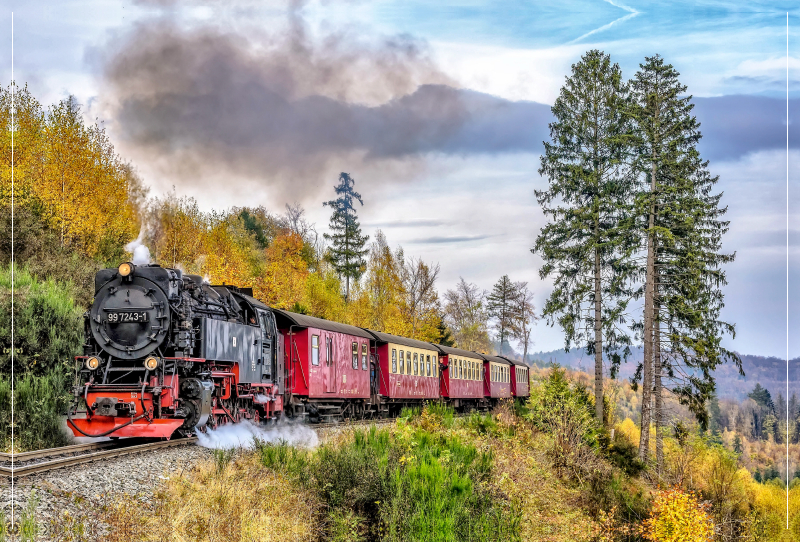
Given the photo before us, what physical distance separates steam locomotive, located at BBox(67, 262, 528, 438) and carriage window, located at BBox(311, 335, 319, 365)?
3 centimetres

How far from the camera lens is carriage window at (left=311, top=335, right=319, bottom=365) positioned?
1802 centimetres

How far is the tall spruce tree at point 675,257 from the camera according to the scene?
25.8 metres

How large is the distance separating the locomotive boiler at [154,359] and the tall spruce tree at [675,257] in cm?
1771

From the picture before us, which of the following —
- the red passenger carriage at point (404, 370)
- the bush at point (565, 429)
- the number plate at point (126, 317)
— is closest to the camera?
the number plate at point (126, 317)

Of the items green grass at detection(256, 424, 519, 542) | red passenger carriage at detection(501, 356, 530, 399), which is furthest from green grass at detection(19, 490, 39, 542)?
red passenger carriage at detection(501, 356, 530, 399)

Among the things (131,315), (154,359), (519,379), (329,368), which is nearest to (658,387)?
(329,368)

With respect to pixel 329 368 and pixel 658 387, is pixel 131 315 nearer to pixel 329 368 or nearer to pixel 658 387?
pixel 329 368

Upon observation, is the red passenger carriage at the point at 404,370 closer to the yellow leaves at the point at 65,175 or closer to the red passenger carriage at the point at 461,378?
the red passenger carriage at the point at 461,378

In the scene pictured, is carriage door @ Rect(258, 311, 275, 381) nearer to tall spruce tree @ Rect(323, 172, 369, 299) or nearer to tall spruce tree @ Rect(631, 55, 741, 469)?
tall spruce tree @ Rect(631, 55, 741, 469)

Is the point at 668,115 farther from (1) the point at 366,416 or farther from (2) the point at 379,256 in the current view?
(2) the point at 379,256

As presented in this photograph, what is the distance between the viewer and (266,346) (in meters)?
16.0

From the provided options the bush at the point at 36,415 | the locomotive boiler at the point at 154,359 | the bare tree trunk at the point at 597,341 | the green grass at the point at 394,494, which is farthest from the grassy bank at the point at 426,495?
the bare tree trunk at the point at 597,341

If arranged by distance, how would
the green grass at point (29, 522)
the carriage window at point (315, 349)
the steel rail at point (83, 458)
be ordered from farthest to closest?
1. the carriage window at point (315, 349)
2. the steel rail at point (83, 458)
3. the green grass at point (29, 522)

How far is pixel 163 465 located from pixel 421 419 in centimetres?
923
